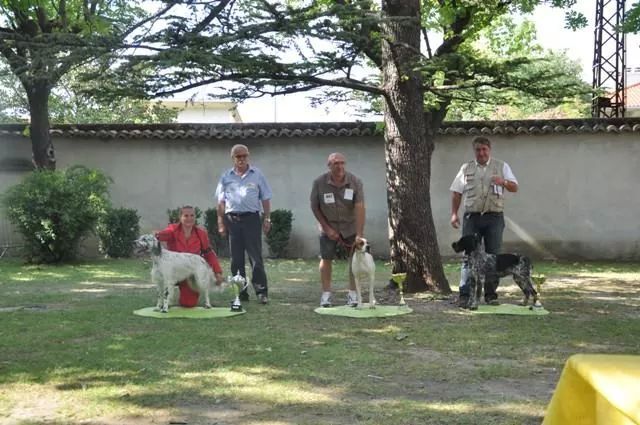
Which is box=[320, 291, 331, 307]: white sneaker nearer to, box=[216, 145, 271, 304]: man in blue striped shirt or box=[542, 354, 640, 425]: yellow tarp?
box=[216, 145, 271, 304]: man in blue striped shirt

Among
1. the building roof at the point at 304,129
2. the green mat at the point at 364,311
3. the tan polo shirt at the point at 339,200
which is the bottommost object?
the green mat at the point at 364,311

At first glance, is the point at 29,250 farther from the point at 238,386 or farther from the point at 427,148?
the point at 238,386

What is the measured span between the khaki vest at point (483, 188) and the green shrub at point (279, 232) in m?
7.06

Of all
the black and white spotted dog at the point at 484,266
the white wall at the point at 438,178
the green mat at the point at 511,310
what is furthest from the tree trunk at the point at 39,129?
the green mat at the point at 511,310

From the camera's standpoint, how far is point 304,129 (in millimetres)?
14945

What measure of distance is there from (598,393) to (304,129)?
1290cm

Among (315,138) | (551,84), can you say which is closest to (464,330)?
(551,84)

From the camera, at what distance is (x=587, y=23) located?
9.34 meters

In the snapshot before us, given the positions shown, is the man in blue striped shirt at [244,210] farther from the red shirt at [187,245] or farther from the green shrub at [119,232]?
the green shrub at [119,232]

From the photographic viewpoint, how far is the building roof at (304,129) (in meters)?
14.3

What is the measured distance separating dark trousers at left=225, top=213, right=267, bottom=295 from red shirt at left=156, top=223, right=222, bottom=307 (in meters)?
0.35

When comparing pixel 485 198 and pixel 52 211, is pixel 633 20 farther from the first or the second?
pixel 52 211

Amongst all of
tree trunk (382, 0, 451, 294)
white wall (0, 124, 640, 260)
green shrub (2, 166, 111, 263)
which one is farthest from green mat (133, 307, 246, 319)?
white wall (0, 124, 640, 260)

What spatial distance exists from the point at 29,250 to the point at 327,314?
7.95 metres
